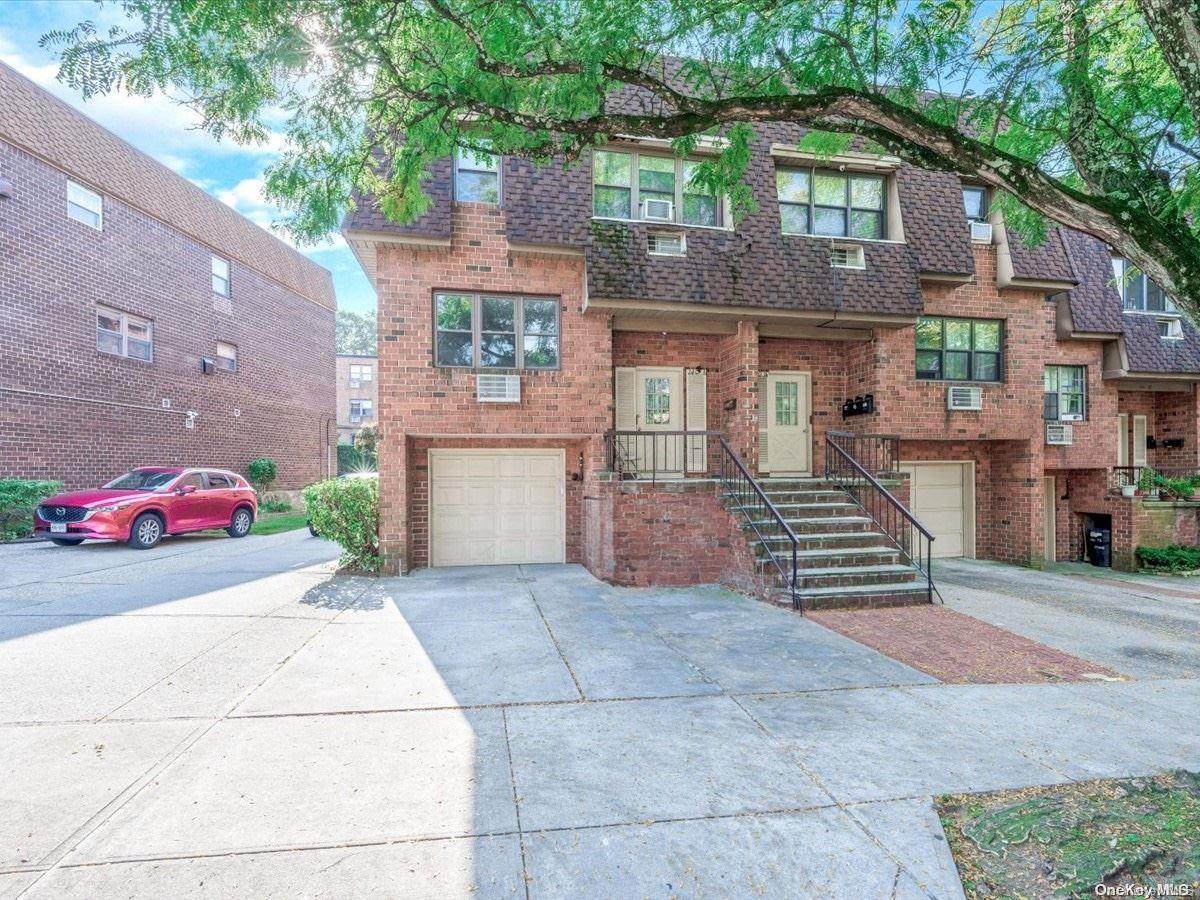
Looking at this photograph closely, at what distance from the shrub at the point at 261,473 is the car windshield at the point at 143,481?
6.46m

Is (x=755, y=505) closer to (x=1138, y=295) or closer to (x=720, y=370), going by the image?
(x=720, y=370)

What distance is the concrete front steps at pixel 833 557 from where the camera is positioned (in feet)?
24.0

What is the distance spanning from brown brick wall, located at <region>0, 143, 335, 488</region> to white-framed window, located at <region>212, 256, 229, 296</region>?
0.29 meters

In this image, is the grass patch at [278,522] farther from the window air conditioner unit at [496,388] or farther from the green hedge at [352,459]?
the window air conditioner unit at [496,388]

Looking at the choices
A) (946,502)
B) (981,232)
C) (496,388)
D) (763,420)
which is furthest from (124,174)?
(946,502)

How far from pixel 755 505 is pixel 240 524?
12.1 m

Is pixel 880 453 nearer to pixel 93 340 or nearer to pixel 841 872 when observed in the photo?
pixel 841 872

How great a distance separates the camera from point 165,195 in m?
16.2

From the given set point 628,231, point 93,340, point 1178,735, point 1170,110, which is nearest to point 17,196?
point 93,340

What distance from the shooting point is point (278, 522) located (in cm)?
1673

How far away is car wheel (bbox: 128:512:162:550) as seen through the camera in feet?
36.0

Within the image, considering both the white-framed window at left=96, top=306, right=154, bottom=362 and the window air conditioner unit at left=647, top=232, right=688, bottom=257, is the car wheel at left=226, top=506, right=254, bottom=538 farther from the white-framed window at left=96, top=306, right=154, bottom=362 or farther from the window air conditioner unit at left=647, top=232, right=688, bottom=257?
the window air conditioner unit at left=647, top=232, right=688, bottom=257

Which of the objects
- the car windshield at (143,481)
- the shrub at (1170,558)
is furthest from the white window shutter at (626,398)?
the shrub at (1170,558)

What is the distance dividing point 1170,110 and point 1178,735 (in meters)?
5.16
